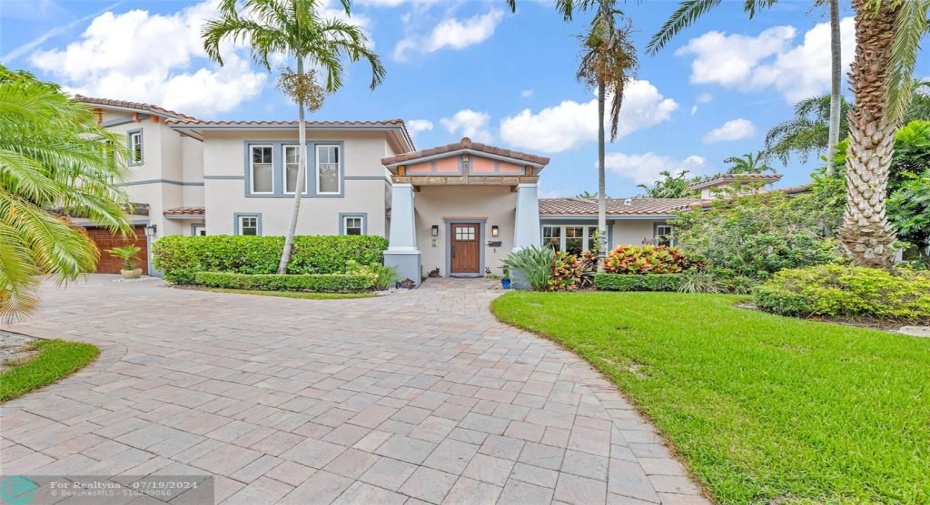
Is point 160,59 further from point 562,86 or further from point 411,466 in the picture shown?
point 411,466

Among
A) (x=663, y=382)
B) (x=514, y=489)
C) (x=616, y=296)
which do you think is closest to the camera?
(x=514, y=489)

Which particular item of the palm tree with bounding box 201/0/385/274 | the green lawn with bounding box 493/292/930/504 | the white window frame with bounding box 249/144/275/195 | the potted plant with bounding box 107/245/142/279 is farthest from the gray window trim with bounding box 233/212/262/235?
the green lawn with bounding box 493/292/930/504

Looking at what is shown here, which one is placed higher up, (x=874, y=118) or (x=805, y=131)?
(x=805, y=131)

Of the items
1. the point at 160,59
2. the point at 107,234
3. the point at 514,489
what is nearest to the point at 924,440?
the point at 514,489

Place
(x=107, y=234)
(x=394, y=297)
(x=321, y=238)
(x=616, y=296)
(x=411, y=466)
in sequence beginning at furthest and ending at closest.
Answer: (x=107, y=234), (x=321, y=238), (x=394, y=297), (x=616, y=296), (x=411, y=466)

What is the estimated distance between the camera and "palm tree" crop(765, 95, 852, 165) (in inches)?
631

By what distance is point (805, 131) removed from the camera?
16250mm

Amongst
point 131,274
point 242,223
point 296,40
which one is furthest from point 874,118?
point 131,274

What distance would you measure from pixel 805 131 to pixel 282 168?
20701 mm

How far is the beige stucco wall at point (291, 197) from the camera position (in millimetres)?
13539

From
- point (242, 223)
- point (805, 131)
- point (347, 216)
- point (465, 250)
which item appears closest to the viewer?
point (347, 216)

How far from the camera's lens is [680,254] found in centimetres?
1082

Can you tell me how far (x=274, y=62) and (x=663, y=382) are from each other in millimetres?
12256

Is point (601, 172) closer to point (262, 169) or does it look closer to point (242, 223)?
point (262, 169)
